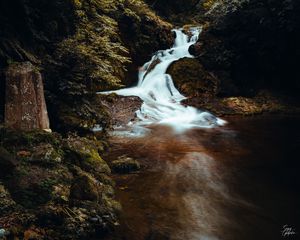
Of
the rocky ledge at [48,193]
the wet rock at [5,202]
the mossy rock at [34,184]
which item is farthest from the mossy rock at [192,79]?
the wet rock at [5,202]

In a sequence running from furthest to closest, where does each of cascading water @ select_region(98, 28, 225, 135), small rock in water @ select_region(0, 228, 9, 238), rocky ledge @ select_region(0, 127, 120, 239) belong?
cascading water @ select_region(98, 28, 225, 135), rocky ledge @ select_region(0, 127, 120, 239), small rock in water @ select_region(0, 228, 9, 238)

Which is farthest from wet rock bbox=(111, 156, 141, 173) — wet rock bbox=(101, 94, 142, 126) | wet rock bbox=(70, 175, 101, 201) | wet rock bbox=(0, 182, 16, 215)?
wet rock bbox=(101, 94, 142, 126)

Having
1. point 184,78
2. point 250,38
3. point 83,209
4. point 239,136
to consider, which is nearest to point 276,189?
point 83,209

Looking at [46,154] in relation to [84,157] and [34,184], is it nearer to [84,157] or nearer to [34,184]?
[34,184]

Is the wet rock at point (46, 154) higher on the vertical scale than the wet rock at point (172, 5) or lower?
lower

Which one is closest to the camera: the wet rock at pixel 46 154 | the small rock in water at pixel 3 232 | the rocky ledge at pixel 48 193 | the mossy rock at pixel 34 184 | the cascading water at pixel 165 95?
the small rock in water at pixel 3 232

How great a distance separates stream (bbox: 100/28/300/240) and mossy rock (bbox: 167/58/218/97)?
2.76 m

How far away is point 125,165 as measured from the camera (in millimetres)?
7574

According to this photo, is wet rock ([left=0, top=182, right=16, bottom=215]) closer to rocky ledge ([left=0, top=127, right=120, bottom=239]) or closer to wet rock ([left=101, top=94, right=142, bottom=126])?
rocky ledge ([left=0, top=127, right=120, bottom=239])

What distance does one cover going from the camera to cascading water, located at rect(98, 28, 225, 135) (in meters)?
13.4

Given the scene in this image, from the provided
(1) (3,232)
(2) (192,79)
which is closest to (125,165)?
(1) (3,232)

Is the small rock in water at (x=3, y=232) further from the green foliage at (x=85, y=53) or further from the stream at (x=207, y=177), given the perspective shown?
the green foliage at (x=85, y=53)
